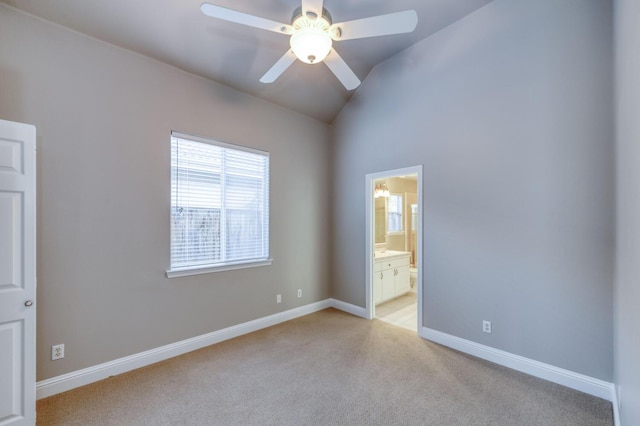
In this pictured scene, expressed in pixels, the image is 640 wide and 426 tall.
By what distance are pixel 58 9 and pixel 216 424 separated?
3.38 metres

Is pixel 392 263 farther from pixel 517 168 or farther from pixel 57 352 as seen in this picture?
pixel 57 352

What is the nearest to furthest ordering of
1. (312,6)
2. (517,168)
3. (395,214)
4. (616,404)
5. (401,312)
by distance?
(312,6), (616,404), (517,168), (401,312), (395,214)

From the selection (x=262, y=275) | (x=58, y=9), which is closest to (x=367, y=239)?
(x=262, y=275)

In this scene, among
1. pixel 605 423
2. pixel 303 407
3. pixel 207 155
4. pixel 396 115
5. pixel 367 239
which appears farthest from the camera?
pixel 367 239

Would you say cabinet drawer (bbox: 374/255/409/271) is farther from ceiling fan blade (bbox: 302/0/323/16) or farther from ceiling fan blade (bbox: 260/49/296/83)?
ceiling fan blade (bbox: 302/0/323/16)

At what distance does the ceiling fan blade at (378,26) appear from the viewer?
1714 millimetres

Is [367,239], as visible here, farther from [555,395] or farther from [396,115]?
[555,395]

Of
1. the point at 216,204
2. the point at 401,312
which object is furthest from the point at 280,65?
the point at 401,312

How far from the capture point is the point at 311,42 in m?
1.87

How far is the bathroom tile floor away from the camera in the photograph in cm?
382


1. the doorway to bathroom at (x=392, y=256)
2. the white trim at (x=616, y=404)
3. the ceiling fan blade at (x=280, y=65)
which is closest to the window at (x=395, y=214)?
the doorway to bathroom at (x=392, y=256)

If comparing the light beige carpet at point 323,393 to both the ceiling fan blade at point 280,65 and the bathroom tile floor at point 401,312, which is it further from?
the ceiling fan blade at point 280,65

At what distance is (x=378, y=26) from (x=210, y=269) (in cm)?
283

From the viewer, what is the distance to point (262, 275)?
12.1 ft
